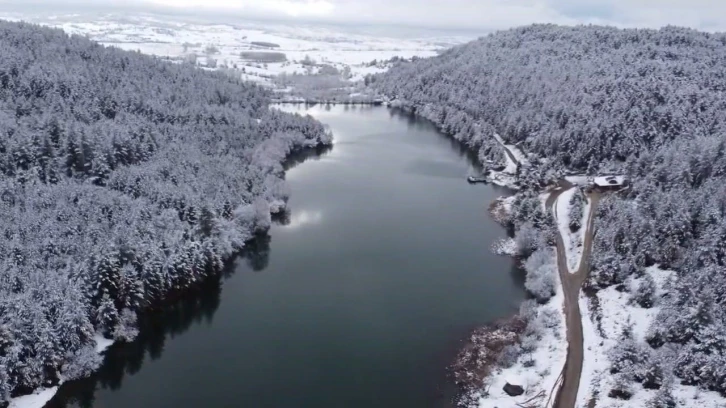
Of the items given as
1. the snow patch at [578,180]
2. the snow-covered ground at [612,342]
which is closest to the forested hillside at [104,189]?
the snow-covered ground at [612,342]

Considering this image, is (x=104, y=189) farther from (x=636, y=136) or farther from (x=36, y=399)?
(x=636, y=136)

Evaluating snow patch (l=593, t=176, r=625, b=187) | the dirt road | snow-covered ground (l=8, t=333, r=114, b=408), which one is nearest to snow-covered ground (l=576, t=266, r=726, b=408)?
the dirt road

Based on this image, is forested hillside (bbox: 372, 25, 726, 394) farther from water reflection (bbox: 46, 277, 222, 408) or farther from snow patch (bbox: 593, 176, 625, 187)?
water reflection (bbox: 46, 277, 222, 408)

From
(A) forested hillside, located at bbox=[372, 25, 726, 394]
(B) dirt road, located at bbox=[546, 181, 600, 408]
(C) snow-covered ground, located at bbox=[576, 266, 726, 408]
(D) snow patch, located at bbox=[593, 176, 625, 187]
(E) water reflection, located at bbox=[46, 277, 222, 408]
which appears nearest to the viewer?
(C) snow-covered ground, located at bbox=[576, 266, 726, 408]

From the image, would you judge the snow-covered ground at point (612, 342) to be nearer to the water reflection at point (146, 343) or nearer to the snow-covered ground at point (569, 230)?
the snow-covered ground at point (569, 230)

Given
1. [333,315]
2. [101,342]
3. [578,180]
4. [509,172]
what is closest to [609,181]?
[578,180]
